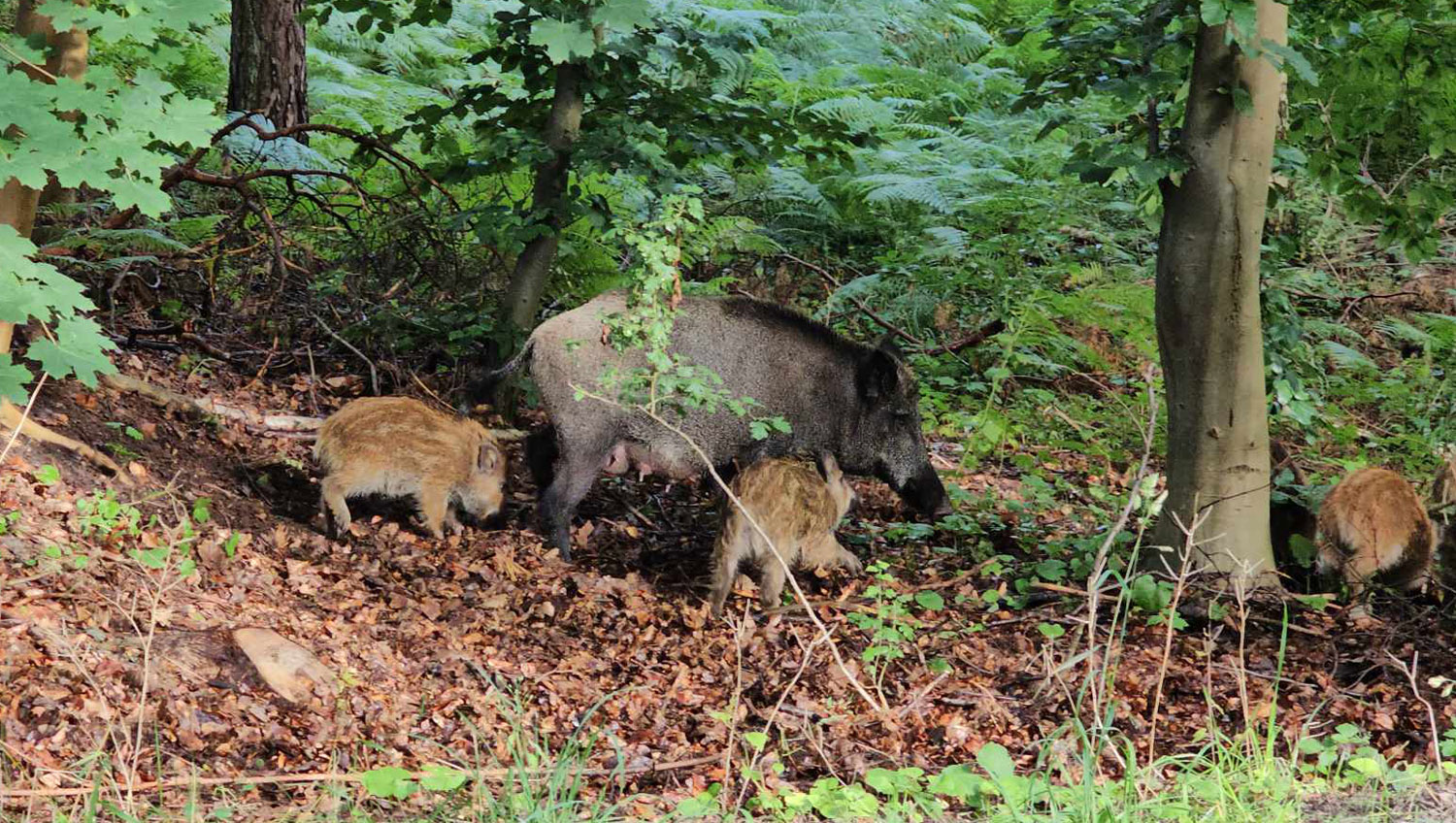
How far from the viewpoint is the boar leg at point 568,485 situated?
6492 millimetres

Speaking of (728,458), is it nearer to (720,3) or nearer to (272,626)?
(272,626)

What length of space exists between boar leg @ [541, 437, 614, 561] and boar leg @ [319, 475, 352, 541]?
1.00m

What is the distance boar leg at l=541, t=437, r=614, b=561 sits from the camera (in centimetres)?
649

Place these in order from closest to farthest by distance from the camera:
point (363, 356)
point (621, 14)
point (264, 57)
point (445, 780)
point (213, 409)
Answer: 1. point (445, 780)
2. point (621, 14)
3. point (213, 409)
4. point (363, 356)
5. point (264, 57)

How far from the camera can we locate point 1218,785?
348 centimetres

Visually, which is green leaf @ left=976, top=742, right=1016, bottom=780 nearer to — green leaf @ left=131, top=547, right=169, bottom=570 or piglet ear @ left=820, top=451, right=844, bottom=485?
piglet ear @ left=820, top=451, right=844, bottom=485

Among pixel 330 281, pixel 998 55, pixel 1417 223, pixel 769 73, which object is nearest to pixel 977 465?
pixel 1417 223

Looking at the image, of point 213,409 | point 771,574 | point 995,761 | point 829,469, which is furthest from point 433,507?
point 995,761

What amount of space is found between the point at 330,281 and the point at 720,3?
644cm

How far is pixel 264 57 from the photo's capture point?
30.0 feet

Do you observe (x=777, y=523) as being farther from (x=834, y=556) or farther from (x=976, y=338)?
(x=976, y=338)

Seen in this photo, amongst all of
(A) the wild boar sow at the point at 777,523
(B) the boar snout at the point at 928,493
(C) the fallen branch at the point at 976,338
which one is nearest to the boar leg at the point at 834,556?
(A) the wild boar sow at the point at 777,523

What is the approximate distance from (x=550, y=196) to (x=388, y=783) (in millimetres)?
4333

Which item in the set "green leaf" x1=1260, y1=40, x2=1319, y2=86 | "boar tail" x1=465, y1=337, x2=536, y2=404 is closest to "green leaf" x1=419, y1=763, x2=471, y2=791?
"boar tail" x1=465, y1=337, x2=536, y2=404
